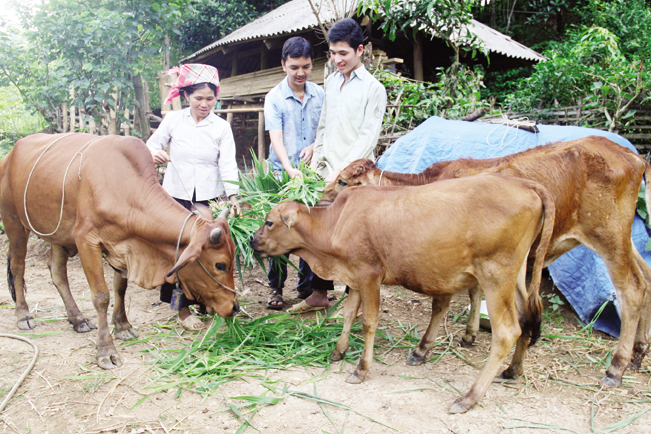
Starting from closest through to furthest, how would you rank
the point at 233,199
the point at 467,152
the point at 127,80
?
the point at 233,199
the point at 467,152
the point at 127,80

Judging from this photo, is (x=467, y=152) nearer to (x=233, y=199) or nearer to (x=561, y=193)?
(x=561, y=193)

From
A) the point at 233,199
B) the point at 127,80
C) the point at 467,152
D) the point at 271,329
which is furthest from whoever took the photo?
the point at 127,80

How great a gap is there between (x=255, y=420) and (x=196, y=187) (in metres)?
2.31

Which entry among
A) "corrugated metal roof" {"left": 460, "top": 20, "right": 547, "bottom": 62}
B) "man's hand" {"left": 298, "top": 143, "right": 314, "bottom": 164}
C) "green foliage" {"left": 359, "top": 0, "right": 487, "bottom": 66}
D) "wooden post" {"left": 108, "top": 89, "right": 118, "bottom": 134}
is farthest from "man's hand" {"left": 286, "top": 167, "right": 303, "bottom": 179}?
"corrugated metal roof" {"left": 460, "top": 20, "right": 547, "bottom": 62}

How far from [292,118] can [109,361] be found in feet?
9.04

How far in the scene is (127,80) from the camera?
26.6 feet

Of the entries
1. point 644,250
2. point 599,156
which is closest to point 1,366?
point 599,156

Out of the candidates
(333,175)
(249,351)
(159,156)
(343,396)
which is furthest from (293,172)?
(343,396)

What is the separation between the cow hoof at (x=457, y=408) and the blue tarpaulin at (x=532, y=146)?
6.63ft

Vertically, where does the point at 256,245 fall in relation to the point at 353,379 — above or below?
above

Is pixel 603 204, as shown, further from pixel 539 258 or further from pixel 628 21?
pixel 628 21

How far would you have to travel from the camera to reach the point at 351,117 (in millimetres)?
4441

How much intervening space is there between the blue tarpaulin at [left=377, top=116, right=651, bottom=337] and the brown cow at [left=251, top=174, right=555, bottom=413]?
1385 millimetres

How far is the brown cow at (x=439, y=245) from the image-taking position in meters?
3.15
